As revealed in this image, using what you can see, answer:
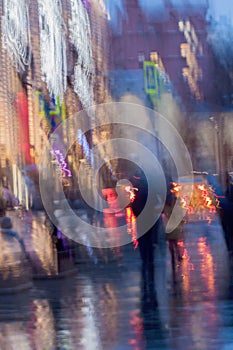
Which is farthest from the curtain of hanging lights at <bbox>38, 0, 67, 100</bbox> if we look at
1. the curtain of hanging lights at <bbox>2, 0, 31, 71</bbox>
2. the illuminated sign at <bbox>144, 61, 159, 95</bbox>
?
the illuminated sign at <bbox>144, 61, 159, 95</bbox>

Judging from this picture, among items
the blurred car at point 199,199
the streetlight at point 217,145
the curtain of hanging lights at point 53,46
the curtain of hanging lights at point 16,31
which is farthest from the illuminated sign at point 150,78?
the curtain of hanging lights at point 16,31

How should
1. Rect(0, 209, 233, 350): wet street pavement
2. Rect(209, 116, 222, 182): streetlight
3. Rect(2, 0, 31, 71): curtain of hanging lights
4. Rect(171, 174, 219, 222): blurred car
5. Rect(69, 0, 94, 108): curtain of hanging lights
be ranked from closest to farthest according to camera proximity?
Rect(0, 209, 233, 350): wet street pavement, Rect(2, 0, 31, 71): curtain of hanging lights, Rect(69, 0, 94, 108): curtain of hanging lights, Rect(171, 174, 219, 222): blurred car, Rect(209, 116, 222, 182): streetlight

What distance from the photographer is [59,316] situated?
7840 millimetres

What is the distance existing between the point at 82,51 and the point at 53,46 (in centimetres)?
108

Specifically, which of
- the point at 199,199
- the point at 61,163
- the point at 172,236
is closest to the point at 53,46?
the point at 61,163

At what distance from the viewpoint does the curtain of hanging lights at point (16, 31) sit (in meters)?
18.1

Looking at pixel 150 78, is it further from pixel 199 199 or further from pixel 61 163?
pixel 61 163

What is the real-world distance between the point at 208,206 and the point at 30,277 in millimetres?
16686

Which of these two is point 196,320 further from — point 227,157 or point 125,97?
point 227,157

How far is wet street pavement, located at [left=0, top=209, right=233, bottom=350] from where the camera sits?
21.3 ft

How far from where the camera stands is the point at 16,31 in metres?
19.7

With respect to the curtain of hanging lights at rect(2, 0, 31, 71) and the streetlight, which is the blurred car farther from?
the curtain of hanging lights at rect(2, 0, 31, 71)

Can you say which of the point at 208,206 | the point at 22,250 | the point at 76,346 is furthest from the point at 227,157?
the point at 76,346

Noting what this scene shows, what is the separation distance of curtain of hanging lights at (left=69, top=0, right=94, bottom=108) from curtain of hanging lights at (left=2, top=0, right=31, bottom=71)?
153cm
